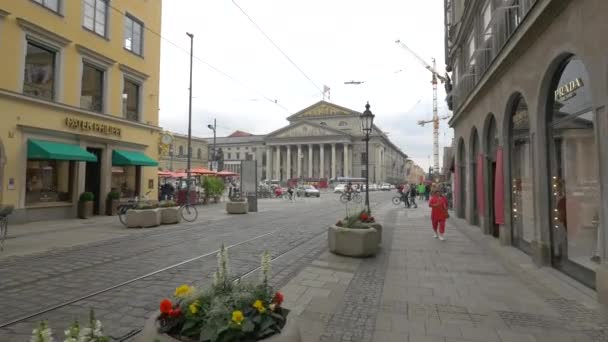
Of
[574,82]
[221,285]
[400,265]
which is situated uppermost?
[574,82]

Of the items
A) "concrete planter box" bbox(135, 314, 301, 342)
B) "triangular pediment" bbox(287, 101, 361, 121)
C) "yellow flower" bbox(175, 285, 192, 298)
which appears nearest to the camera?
"concrete planter box" bbox(135, 314, 301, 342)

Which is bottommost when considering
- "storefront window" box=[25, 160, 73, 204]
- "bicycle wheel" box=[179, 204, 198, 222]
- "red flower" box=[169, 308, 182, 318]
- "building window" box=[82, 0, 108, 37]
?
"bicycle wheel" box=[179, 204, 198, 222]

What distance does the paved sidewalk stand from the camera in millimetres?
4434

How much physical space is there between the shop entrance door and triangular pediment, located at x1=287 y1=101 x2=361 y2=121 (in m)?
102

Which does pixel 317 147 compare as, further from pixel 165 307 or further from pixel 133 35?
pixel 165 307

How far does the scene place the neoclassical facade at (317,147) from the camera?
4331 inches

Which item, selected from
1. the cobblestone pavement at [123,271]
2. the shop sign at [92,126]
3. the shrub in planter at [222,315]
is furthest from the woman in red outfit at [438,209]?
the shop sign at [92,126]

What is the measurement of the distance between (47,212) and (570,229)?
60.3 ft

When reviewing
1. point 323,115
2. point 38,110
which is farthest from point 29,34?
point 323,115

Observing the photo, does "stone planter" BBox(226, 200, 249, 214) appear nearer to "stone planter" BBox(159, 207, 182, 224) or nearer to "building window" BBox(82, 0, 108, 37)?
"stone planter" BBox(159, 207, 182, 224)

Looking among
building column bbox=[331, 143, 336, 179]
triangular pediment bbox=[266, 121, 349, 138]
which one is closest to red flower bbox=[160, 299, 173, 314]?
building column bbox=[331, 143, 336, 179]

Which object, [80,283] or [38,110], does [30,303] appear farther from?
[38,110]

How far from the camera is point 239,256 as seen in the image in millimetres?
8766

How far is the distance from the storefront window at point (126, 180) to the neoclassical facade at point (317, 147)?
85589mm
